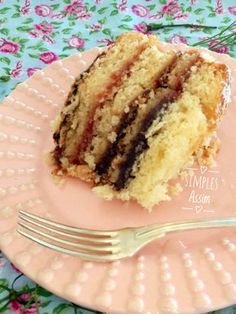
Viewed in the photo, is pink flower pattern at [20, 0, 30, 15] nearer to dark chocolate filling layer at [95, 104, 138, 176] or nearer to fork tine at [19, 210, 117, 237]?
dark chocolate filling layer at [95, 104, 138, 176]

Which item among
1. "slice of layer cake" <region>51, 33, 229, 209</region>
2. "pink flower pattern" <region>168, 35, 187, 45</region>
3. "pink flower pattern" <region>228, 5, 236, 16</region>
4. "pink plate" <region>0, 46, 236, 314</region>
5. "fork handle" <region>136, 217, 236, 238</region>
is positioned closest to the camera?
"pink plate" <region>0, 46, 236, 314</region>

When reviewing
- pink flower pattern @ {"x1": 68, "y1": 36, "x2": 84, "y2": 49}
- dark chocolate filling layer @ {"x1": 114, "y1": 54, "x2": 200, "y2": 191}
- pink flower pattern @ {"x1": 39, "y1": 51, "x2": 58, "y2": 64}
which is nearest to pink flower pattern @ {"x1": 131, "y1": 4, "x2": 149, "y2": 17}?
pink flower pattern @ {"x1": 68, "y1": 36, "x2": 84, "y2": 49}

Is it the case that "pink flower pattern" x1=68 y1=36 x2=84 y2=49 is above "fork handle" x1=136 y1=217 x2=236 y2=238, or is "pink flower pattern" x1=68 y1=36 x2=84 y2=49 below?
below

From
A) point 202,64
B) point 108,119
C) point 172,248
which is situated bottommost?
point 172,248

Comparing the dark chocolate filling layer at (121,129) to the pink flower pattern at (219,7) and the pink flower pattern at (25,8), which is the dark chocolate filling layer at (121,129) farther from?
the pink flower pattern at (25,8)

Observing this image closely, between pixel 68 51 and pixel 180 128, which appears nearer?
pixel 180 128

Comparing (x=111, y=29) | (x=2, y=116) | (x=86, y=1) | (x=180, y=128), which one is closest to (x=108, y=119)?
(x=180, y=128)

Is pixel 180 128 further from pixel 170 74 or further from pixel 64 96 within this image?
pixel 64 96
